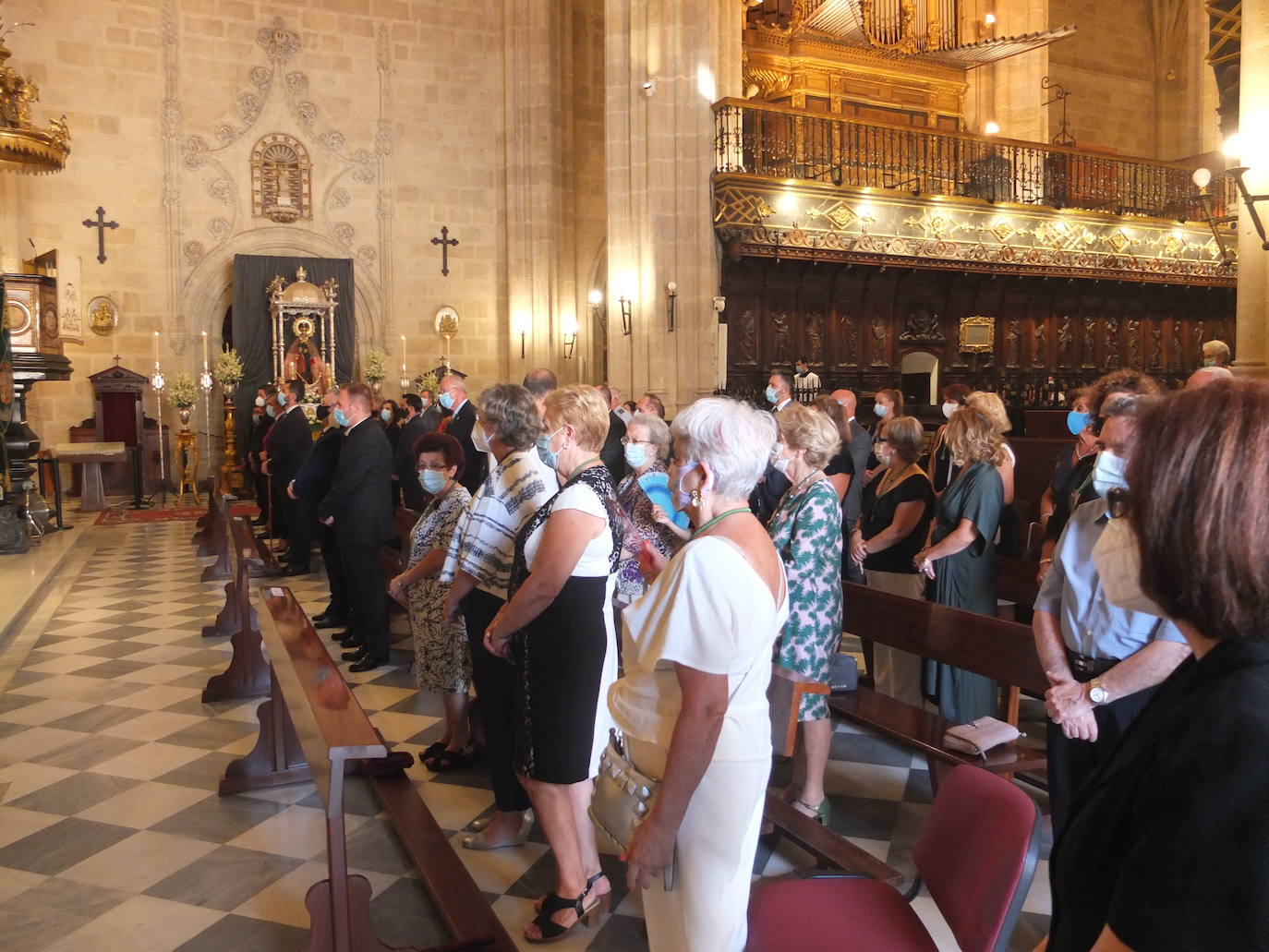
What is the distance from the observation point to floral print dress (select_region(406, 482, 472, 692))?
14.4ft

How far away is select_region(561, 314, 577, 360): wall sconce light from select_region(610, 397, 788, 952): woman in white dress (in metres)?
15.5

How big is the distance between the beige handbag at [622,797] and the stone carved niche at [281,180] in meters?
16.5

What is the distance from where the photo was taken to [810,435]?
12.1 feet

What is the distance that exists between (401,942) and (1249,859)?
2695mm

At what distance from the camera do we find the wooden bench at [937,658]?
11.2 feet

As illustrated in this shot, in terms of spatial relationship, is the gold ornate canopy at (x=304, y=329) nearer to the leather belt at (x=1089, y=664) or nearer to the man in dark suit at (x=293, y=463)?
the man in dark suit at (x=293, y=463)

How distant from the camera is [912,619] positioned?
3.96m

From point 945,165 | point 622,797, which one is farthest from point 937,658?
point 945,165

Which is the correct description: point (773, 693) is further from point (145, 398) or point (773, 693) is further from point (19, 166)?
point (145, 398)

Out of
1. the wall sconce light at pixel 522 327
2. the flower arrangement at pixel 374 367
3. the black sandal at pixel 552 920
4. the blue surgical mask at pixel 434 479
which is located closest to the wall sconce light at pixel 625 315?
the flower arrangement at pixel 374 367

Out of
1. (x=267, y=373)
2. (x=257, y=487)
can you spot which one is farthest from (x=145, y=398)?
(x=257, y=487)

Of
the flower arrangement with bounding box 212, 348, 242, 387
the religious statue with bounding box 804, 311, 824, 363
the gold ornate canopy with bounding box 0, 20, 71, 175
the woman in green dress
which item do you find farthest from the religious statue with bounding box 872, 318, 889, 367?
the gold ornate canopy with bounding box 0, 20, 71, 175

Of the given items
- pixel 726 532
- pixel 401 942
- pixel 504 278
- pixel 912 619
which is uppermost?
pixel 504 278

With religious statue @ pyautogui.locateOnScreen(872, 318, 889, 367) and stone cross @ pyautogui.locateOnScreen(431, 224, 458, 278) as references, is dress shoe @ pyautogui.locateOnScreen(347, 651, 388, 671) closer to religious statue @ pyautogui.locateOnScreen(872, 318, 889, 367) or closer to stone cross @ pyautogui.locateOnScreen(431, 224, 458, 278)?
religious statue @ pyautogui.locateOnScreen(872, 318, 889, 367)
